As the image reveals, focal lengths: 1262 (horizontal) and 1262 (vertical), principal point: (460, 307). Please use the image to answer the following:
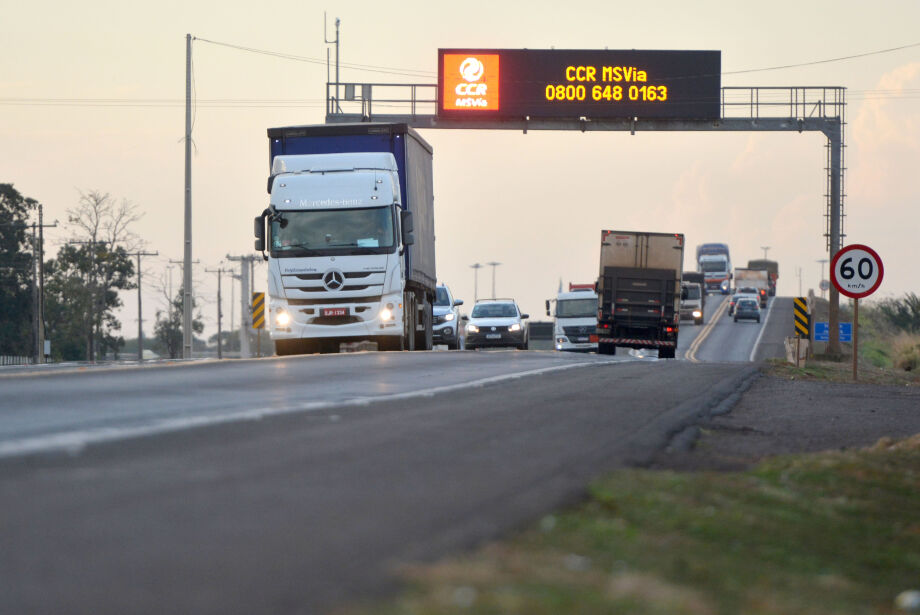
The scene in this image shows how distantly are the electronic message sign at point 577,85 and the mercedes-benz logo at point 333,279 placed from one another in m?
18.4

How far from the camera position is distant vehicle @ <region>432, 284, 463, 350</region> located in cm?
3716

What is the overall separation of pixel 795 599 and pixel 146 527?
244 centimetres

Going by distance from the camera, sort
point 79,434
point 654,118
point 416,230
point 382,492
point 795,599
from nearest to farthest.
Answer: point 795,599 < point 382,492 < point 79,434 < point 416,230 < point 654,118

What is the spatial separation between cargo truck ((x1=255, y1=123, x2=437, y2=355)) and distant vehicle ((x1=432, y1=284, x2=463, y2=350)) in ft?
37.1

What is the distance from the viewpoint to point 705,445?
32.0 ft

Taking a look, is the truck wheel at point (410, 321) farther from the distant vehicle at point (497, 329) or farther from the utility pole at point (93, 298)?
the utility pole at point (93, 298)

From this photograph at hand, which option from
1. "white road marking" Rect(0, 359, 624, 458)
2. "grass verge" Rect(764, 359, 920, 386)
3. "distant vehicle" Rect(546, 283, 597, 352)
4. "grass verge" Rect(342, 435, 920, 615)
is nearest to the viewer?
"grass verge" Rect(342, 435, 920, 615)

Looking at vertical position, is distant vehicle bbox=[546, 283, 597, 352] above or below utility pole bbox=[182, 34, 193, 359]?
below

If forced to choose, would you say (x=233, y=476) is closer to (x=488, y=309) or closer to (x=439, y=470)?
(x=439, y=470)

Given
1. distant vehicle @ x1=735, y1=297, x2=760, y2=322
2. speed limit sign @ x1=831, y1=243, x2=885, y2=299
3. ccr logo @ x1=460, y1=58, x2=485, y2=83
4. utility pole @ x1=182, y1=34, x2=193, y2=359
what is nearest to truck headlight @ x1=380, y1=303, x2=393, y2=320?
speed limit sign @ x1=831, y1=243, x2=885, y2=299

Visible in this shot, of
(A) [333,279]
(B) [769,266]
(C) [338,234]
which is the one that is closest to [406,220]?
(C) [338,234]

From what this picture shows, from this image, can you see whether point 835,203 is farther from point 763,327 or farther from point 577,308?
point 763,327

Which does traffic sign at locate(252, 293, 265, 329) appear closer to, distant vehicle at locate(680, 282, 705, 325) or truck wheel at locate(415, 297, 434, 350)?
truck wheel at locate(415, 297, 434, 350)

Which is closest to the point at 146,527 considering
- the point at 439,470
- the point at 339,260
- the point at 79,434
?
the point at 439,470
